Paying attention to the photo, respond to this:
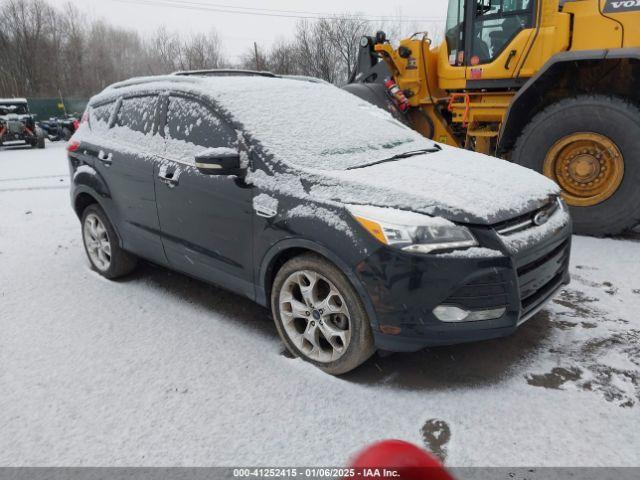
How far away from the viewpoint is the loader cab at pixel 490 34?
5.60 m

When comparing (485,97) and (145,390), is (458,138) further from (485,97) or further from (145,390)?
(145,390)

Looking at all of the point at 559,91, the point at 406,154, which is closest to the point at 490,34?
the point at 559,91

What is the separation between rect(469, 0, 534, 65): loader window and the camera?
5.59 metres

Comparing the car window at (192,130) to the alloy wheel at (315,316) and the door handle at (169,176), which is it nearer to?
the door handle at (169,176)

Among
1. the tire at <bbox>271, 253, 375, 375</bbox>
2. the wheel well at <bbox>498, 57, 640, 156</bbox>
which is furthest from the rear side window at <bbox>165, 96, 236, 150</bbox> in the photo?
the wheel well at <bbox>498, 57, 640, 156</bbox>

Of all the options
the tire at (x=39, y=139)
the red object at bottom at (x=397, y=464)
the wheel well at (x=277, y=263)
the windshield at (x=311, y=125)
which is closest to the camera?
the red object at bottom at (x=397, y=464)

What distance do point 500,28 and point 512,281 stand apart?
4760 millimetres

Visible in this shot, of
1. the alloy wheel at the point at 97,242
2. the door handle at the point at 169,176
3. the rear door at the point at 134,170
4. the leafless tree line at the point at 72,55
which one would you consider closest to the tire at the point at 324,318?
the door handle at the point at 169,176

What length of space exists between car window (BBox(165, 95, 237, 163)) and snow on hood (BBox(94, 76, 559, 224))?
0.34 ft

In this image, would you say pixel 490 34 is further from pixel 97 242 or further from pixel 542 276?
pixel 97 242

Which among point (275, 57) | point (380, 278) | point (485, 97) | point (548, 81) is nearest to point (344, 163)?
point (380, 278)

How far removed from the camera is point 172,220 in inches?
131

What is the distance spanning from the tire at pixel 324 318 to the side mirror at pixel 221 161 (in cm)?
67

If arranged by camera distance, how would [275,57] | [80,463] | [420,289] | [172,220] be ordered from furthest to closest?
[275,57], [172,220], [420,289], [80,463]
